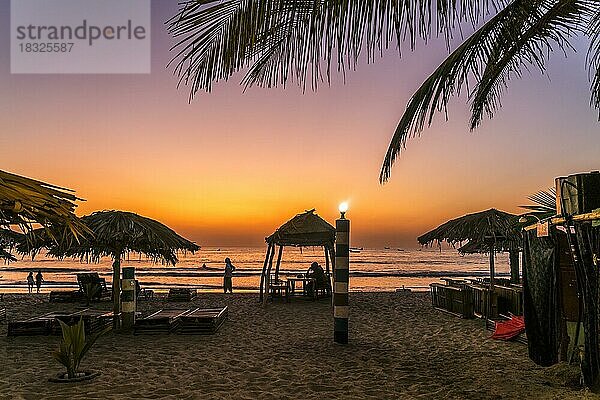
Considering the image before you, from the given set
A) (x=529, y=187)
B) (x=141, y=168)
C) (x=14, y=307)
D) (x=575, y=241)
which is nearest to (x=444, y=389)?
(x=575, y=241)

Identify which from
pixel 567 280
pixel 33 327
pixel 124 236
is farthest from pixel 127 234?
pixel 567 280

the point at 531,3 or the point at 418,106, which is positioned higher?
the point at 531,3

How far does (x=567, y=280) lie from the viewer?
17.1 feet

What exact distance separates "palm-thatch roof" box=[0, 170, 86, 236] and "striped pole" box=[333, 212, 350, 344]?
5433 millimetres

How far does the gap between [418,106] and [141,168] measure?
11344 millimetres

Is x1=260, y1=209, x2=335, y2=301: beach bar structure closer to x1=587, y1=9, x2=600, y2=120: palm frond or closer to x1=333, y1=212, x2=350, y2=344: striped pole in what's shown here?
x1=333, y1=212, x2=350, y2=344: striped pole

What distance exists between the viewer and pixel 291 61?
322 cm

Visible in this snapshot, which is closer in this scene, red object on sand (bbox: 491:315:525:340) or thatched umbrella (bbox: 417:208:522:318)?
red object on sand (bbox: 491:315:525:340)

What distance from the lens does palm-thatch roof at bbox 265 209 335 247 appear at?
47.2 feet

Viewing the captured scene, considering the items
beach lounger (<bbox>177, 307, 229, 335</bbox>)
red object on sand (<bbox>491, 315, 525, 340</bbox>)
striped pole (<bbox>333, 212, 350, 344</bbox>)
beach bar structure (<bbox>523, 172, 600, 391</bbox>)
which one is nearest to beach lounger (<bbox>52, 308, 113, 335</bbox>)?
beach lounger (<bbox>177, 307, 229, 335</bbox>)

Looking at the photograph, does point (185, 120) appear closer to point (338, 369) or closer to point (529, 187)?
point (338, 369)

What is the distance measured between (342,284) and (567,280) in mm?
4105

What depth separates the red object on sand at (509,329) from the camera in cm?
854

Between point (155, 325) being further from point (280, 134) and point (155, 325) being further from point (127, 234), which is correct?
point (280, 134)
